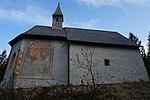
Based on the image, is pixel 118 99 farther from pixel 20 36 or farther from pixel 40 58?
pixel 20 36

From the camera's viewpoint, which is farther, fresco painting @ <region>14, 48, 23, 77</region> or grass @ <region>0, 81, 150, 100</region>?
fresco painting @ <region>14, 48, 23, 77</region>

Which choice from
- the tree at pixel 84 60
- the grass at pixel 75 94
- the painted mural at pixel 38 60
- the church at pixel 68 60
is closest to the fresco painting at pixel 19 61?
the church at pixel 68 60

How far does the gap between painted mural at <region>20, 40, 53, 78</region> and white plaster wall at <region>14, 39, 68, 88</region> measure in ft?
1.14

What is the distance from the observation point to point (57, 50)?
662 inches

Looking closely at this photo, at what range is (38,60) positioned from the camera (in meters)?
16.1

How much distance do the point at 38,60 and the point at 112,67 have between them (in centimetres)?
678

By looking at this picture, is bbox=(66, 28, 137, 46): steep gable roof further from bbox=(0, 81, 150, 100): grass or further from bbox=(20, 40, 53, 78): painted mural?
bbox=(0, 81, 150, 100): grass

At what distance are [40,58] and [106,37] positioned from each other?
7.74 metres

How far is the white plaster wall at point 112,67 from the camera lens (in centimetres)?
1583

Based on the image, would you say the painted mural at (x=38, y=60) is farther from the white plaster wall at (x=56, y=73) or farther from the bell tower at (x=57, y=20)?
the bell tower at (x=57, y=20)

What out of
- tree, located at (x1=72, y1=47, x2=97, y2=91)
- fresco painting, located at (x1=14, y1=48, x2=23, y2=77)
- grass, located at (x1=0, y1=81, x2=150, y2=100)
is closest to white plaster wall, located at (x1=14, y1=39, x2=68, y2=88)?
fresco painting, located at (x1=14, y1=48, x2=23, y2=77)

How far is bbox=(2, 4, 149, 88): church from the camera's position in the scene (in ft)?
50.8

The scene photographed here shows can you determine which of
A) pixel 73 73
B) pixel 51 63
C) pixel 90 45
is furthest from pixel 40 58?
pixel 90 45

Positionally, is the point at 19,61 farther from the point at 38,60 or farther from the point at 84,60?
the point at 84,60
